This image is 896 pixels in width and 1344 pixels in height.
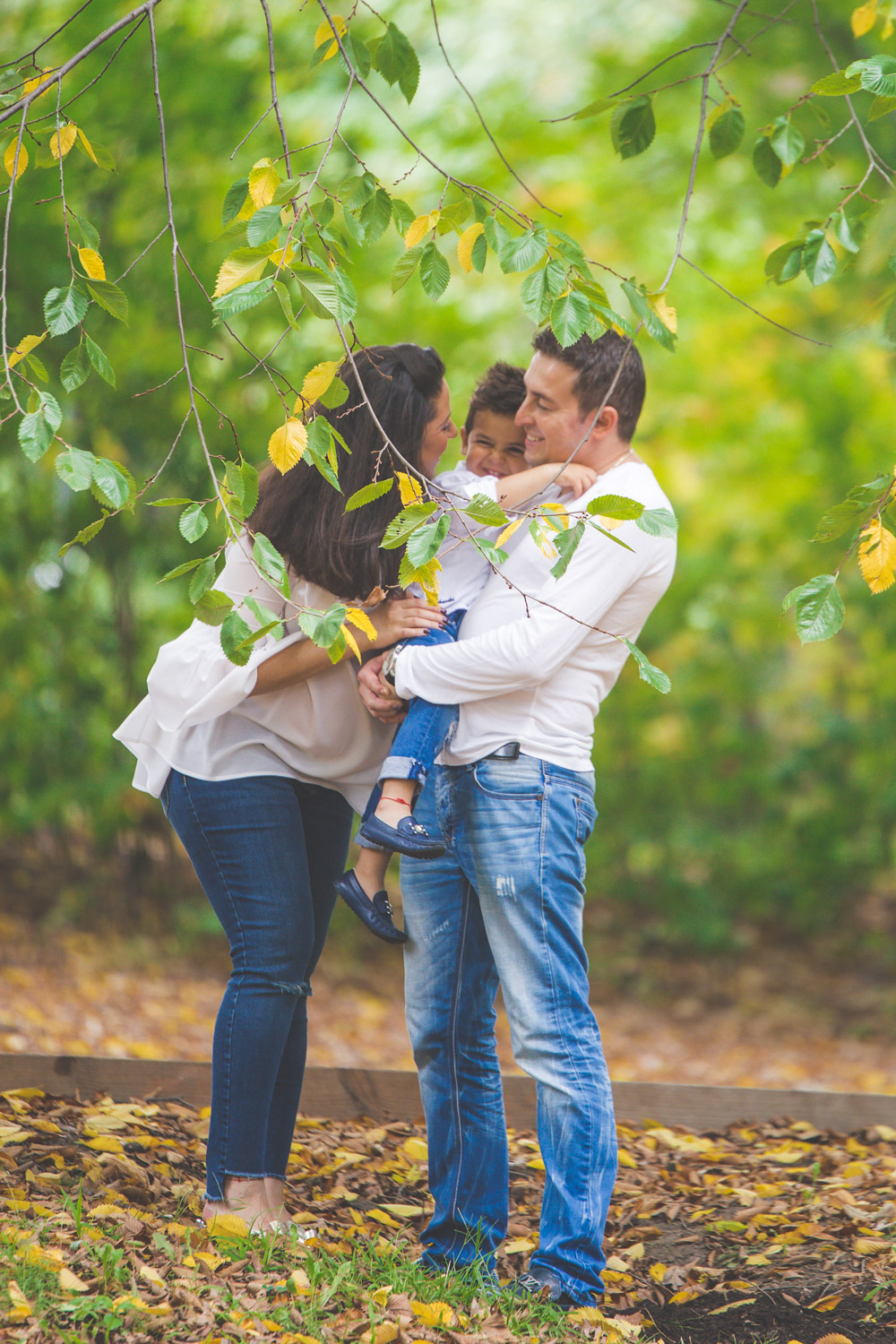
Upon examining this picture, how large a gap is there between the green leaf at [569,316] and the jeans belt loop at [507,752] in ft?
2.75

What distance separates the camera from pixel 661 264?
33.7 ft

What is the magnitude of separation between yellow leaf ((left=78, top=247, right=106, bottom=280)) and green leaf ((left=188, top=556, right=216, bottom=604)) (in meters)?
0.56

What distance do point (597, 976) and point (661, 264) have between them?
20.3 ft

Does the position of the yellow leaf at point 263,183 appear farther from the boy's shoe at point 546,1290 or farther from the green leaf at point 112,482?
the boy's shoe at point 546,1290

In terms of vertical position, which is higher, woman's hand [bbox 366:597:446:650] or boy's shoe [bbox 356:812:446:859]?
woman's hand [bbox 366:597:446:650]

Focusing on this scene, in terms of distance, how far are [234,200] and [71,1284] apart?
1.97m

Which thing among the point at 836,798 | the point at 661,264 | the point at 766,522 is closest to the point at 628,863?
the point at 836,798

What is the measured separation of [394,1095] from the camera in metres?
3.77

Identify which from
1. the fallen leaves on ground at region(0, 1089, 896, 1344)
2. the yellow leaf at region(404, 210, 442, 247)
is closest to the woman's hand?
the yellow leaf at region(404, 210, 442, 247)

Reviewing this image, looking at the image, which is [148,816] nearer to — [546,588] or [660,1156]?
[660,1156]

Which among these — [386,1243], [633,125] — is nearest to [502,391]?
[633,125]

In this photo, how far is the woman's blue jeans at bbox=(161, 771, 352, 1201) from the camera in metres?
2.52

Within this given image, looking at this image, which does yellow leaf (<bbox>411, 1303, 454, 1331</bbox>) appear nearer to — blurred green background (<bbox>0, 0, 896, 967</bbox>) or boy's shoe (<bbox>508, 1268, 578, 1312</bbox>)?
boy's shoe (<bbox>508, 1268, 578, 1312</bbox>)

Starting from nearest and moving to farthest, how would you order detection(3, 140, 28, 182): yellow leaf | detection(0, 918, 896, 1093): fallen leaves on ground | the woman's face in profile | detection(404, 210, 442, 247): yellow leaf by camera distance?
detection(3, 140, 28, 182): yellow leaf < detection(404, 210, 442, 247): yellow leaf < the woman's face in profile < detection(0, 918, 896, 1093): fallen leaves on ground
